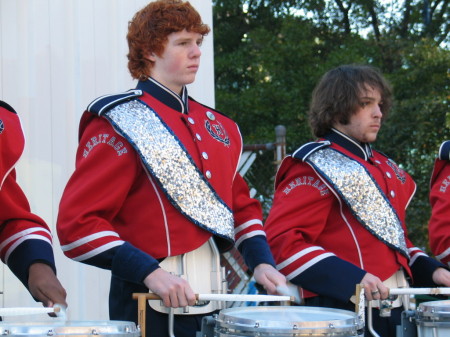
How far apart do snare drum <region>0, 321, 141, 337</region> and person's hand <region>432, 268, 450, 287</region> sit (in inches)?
81.4

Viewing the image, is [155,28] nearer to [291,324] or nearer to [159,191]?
[159,191]

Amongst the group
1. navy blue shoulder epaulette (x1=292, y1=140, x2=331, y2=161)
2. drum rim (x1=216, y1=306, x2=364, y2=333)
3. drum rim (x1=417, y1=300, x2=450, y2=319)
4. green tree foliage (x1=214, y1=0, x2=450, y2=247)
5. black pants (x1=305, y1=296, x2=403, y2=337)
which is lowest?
black pants (x1=305, y1=296, x2=403, y2=337)

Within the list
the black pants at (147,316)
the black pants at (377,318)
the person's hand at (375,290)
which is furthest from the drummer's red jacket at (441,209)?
the black pants at (147,316)

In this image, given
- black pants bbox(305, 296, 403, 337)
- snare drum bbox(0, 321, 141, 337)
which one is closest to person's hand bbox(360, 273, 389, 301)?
black pants bbox(305, 296, 403, 337)

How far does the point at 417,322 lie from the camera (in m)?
3.25

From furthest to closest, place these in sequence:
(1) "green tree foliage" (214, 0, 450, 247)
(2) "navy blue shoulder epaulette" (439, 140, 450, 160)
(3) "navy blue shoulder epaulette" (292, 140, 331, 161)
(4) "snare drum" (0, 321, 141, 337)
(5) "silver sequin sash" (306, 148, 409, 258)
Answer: (1) "green tree foliage" (214, 0, 450, 247) → (2) "navy blue shoulder epaulette" (439, 140, 450, 160) → (3) "navy blue shoulder epaulette" (292, 140, 331, 161) → (5) "silver sequin sash" (306, 148, 409, 258) → (4) "snare drum" (0, 321, 141, 337)

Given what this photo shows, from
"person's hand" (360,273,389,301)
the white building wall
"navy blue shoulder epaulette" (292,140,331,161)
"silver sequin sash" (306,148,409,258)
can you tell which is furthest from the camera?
the white building wall

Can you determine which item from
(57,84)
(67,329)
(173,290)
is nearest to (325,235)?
(173,290)

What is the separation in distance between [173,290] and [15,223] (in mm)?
631

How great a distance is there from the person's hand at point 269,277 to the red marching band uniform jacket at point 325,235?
483 millimetres

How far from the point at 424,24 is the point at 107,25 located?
38.3 ft

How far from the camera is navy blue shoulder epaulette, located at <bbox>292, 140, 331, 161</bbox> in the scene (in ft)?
13.0

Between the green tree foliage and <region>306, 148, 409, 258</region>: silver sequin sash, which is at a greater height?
the green tree foliage

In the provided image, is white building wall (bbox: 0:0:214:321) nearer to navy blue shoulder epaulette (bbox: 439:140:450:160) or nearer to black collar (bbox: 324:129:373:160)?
black collar (bbox: 324:129:373:160)
